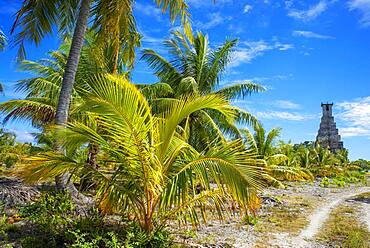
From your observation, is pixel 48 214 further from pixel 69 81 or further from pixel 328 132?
pixel 328 132

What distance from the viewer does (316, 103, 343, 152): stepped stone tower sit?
2102 inches

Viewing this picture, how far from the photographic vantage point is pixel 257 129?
844 inches

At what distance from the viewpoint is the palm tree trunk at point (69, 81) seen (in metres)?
7.93

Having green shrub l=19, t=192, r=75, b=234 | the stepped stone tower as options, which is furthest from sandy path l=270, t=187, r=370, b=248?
the stepped stone tower

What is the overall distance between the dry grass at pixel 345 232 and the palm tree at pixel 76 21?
653 centimetres

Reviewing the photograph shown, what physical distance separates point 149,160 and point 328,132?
181 feet

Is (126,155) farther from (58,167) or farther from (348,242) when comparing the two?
(348,242)

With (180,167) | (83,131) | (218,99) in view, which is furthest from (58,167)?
(218,99)

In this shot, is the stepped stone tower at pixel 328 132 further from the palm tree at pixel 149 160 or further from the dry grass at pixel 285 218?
the palm tree at pixel 149 160

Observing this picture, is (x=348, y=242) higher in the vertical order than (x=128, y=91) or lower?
lower

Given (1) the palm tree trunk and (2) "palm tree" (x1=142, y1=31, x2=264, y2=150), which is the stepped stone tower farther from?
(1) the palm tree trunk

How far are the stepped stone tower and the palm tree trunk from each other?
51915mm

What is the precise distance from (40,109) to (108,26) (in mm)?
4561

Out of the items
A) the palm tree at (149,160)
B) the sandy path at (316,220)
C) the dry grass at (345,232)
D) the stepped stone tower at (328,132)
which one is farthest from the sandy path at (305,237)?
the stepped stone tower at (328,132)
